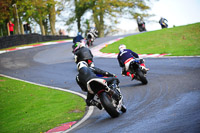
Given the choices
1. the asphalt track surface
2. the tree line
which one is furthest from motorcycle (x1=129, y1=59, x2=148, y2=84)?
the tree line

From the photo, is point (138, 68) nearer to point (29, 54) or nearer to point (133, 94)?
point (133, 94)

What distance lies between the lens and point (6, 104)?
484 inches

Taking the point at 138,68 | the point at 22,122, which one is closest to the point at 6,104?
the point at 22,122

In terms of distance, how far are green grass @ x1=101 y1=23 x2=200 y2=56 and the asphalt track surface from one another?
4.56 m

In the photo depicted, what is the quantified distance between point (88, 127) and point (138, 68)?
15.4 feet

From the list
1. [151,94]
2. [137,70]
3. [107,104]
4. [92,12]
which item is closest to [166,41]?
[137,70]

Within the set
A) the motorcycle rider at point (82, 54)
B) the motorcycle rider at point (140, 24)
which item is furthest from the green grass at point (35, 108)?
the motorcycle rider at point (140, 24)

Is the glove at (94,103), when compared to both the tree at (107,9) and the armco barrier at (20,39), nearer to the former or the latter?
the armco barrier at (20,39)

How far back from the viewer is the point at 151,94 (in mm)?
9898

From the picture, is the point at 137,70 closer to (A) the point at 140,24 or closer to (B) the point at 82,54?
(B) the point at 82,54

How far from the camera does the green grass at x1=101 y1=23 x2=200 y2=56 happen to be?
2208cm

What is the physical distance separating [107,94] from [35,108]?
428cm

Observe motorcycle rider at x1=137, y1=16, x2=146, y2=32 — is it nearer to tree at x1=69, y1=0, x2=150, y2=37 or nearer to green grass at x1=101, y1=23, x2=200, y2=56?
green grass at x1=101, y1=23, x2=200, y2=56

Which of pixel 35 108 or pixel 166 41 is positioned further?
pixel 166 41
